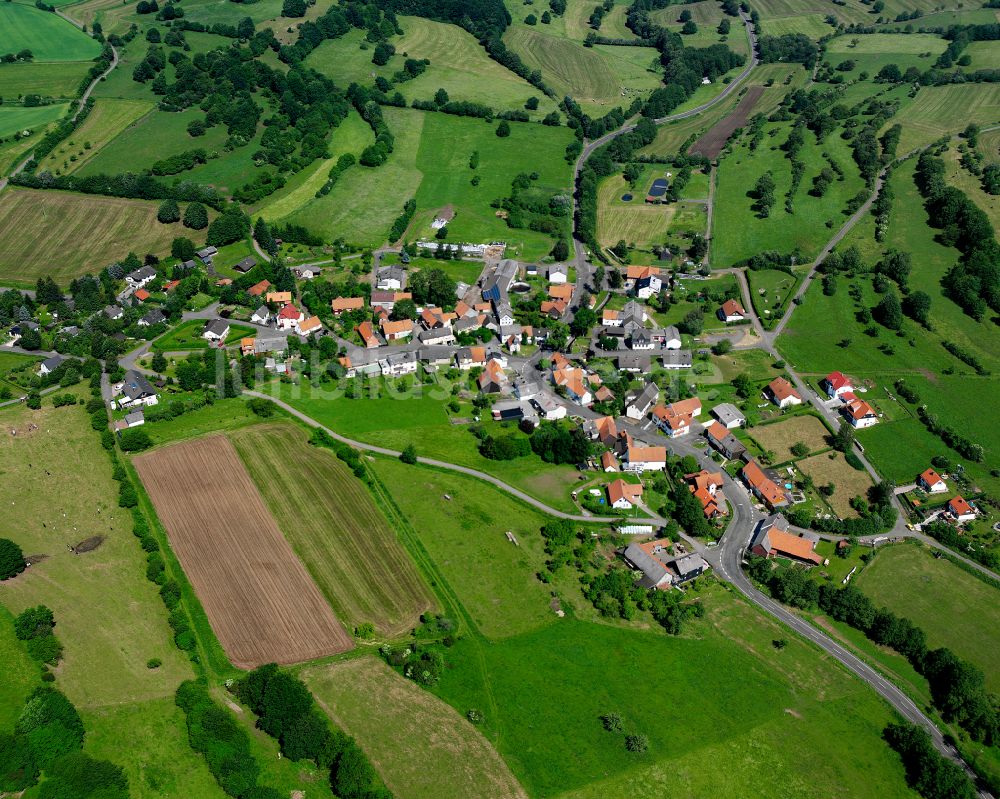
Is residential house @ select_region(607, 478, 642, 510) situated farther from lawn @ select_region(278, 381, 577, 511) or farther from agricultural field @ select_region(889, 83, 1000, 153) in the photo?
agricultural field @ select_region(889, 83, 1000, 153)

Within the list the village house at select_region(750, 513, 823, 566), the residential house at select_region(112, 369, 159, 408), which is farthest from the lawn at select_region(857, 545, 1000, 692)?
the residential house at select_region(112, 369, 159, 408)

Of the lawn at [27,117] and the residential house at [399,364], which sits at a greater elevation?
the residential house at [399,364]

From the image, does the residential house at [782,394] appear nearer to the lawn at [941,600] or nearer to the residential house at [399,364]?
the lawn at [941,600]

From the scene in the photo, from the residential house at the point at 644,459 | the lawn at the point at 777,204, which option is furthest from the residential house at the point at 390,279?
the lawn at the point at 777,204

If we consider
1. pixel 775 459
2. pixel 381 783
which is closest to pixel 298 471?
pixel 381 783

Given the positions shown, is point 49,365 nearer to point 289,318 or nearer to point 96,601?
point 289,318

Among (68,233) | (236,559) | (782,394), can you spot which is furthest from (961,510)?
(68,233)
